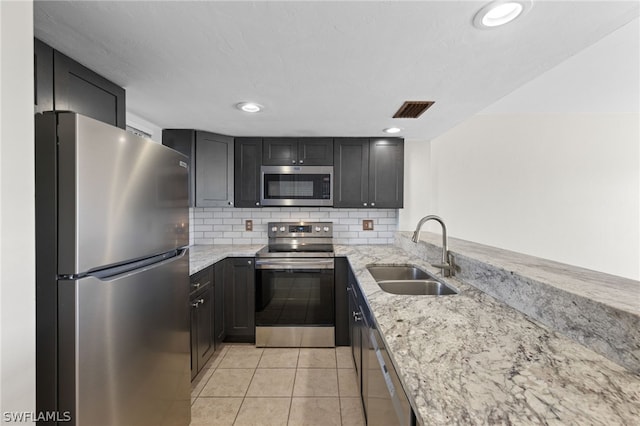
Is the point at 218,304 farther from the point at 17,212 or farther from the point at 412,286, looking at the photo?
the point at 17,212

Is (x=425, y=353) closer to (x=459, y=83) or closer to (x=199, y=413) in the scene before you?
(x=459, y=83)

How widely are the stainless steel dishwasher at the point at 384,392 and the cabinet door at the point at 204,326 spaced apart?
1406mm

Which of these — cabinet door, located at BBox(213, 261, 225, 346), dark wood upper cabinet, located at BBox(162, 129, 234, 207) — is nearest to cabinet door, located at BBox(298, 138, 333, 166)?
dark wood upper cabinet, located at BBox(162, 129, 234, 207)

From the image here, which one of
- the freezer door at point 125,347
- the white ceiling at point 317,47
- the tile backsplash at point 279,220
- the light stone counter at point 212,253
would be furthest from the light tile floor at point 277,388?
the white ceiling at point 317,47

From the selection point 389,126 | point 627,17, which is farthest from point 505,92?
point 389,126

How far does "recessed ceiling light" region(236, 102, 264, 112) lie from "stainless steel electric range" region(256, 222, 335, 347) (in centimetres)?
134

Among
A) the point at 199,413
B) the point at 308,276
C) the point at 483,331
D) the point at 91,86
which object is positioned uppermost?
the point at 91,86

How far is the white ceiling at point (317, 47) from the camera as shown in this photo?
0.95 metres

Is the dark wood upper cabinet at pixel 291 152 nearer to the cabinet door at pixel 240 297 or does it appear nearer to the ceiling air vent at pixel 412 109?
the ceiling air vent at pixel 412 109

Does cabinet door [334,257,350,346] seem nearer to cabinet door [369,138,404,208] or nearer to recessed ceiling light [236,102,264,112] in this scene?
cabinet door [369,138,404,208]

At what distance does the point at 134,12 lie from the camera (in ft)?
3.16

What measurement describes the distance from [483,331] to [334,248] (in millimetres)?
1887

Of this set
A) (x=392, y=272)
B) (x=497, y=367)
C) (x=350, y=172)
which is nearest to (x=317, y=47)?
(x=497, y=367)

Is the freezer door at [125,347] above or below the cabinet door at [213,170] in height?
below
